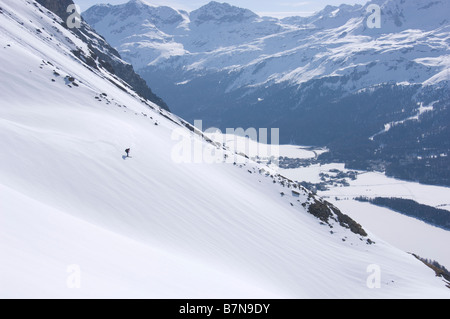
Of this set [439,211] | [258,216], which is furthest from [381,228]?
[258,216]

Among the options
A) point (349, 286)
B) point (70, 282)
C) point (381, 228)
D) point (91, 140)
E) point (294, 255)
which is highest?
point (91, 140)

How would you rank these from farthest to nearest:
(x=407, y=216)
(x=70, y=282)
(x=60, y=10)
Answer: (x=407, y=216) < (x=60, y=10) < (x=70, y=282)

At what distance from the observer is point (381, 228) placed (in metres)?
116

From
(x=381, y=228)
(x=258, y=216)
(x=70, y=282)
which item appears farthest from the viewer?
(x=381, y=228)

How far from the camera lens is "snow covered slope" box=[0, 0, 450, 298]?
41.0 ft

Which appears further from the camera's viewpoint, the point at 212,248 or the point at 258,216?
the point at 258,216

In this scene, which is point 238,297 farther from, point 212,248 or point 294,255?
point 294,255

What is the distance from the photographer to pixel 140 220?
20594mm

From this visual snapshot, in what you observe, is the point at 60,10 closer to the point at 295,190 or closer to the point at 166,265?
the point at 295,190

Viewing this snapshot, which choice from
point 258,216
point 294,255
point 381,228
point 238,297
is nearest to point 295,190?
point 258,216

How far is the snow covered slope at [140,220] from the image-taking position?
41.0 ft

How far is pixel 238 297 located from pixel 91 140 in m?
18.3

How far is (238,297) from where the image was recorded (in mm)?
15164
